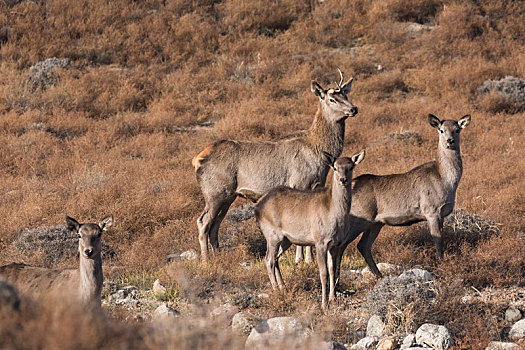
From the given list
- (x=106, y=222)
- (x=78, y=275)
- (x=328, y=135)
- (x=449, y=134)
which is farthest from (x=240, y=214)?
(x=78, y=275)

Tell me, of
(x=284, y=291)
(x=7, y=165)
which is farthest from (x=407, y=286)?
(x=7, y=165)

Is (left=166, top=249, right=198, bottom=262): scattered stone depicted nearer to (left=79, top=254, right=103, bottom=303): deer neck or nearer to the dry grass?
the dry grass

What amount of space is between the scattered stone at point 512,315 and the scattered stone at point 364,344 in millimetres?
1813

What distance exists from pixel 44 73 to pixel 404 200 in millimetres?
14616

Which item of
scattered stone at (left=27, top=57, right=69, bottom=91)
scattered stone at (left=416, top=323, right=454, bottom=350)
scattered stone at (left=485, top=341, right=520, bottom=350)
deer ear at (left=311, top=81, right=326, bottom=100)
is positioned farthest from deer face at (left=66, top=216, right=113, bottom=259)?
scattered stone at (left=27, top=57, right=69, bottom=91)

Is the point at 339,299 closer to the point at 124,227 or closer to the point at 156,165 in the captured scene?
the point at 124,227

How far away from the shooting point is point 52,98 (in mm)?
19891

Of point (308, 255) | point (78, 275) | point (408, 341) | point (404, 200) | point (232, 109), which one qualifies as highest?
point (78, 275)

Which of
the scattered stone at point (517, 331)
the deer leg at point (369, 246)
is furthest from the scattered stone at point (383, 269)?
the scattered stone at point (517, 331)

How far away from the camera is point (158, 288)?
30.1 feet

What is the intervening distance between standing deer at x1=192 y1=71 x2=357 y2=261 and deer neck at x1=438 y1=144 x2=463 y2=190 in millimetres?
1632

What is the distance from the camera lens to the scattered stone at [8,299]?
176 inches

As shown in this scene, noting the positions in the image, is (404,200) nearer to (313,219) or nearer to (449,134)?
(449,134)

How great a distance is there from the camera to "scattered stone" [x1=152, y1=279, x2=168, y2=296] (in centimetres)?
904
